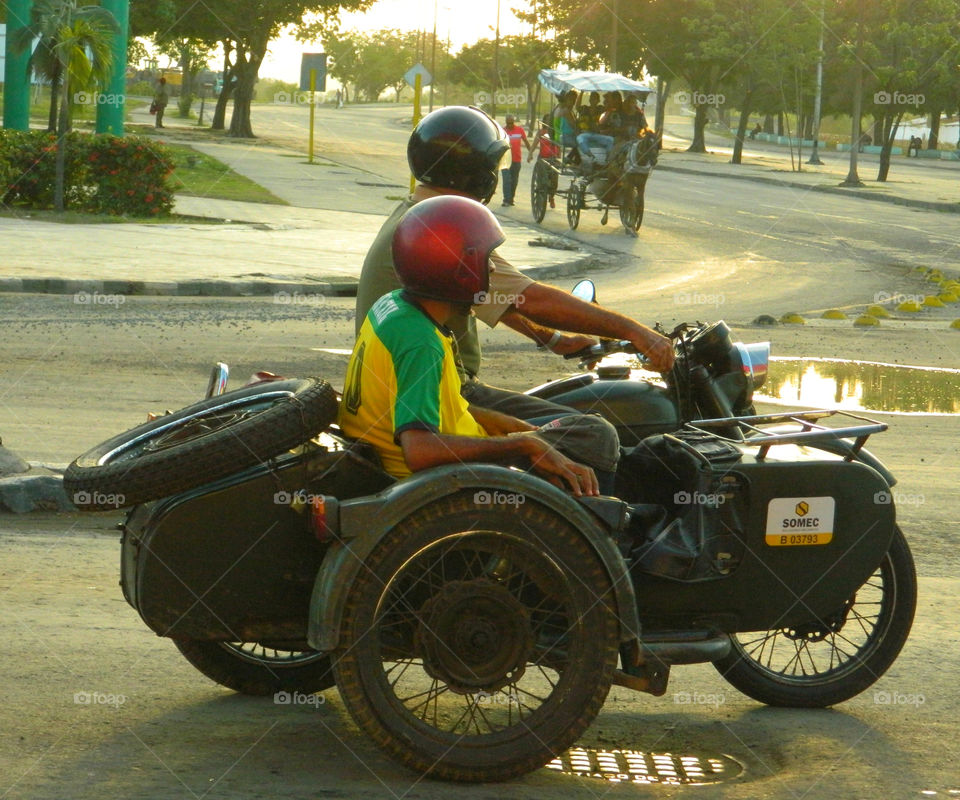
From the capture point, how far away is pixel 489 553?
3.56 meters

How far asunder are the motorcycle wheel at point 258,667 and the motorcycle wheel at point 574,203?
21006 mm

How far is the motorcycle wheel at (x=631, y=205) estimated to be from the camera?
24.5 metres

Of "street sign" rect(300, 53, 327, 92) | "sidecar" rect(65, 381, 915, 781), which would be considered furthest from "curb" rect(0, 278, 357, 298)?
"street sign" rect(300, 53, 327, 92)

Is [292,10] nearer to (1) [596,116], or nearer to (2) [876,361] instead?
(1) [596,116]

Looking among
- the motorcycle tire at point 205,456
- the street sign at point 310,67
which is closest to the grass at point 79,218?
the street sign at point 310,67

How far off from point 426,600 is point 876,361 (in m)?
9.16

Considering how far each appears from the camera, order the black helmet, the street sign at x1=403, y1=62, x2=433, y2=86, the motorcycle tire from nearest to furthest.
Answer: the motorcycle tire → the black helmet → the street sign at x1=403, y1=62, x2=433, y2=86

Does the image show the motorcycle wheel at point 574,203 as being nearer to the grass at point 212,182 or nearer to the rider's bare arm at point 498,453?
the grass at point 212,182

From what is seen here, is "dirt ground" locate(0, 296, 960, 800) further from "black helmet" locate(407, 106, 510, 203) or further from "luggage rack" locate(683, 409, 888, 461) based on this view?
"black helmet" locate(407, 106, 510, 203)

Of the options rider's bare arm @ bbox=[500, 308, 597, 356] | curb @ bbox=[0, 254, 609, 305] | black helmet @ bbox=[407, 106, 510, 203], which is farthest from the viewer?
curb @ bbox=[0, 254, 609, 305]

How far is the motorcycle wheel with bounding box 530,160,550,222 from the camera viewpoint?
25719mm

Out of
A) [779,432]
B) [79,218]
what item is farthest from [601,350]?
[79,218]

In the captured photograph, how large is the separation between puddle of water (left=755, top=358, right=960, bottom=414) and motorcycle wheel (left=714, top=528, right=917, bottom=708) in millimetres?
5515

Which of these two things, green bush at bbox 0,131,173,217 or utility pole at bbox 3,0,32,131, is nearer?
green bush at bbox 0,131,173,217
